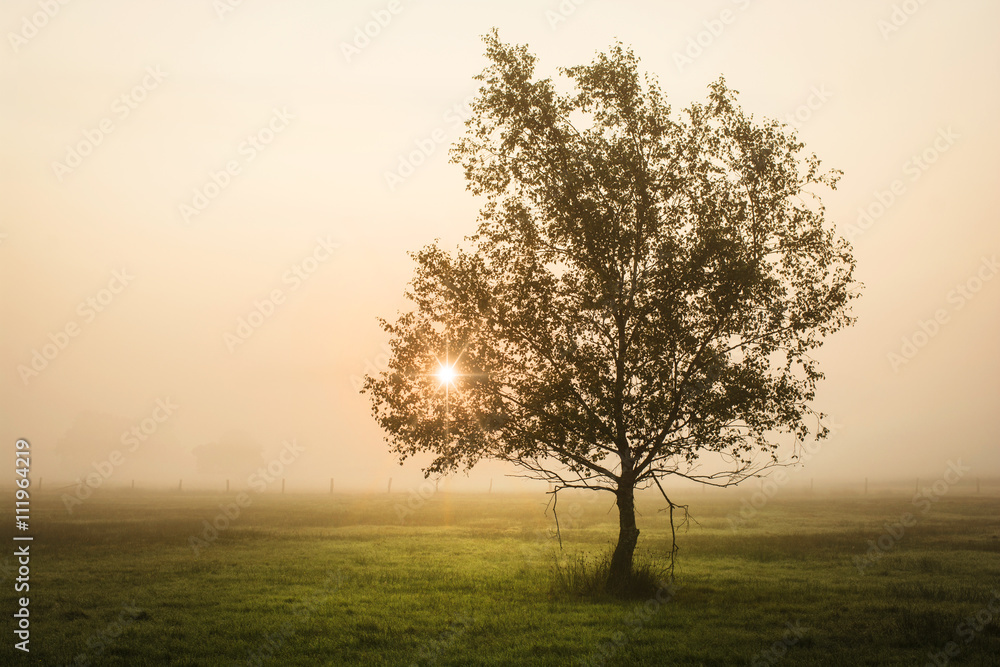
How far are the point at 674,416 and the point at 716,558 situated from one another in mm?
17032

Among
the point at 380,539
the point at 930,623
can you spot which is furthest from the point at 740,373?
the point at 380,539

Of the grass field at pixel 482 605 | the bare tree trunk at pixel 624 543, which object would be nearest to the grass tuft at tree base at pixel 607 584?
the bare tree trunk at pixel 624 543

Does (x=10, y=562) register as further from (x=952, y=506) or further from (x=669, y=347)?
(x=952, y=506)

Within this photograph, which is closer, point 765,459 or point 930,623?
point 930,623

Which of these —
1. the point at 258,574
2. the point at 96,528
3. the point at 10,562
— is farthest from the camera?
the point at 96,528

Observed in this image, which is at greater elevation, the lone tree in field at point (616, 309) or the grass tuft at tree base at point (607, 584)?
the lone tree in field at point (616, 309)

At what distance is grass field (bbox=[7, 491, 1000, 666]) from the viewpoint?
16453mm

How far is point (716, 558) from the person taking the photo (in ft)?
121
